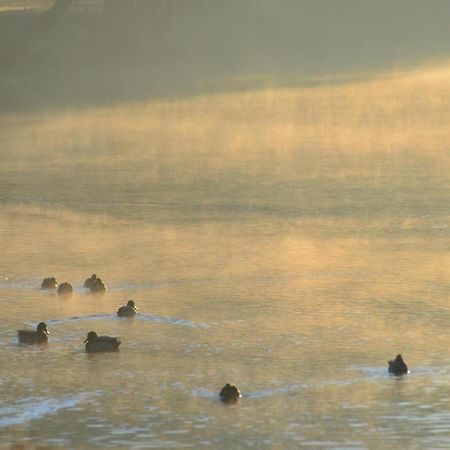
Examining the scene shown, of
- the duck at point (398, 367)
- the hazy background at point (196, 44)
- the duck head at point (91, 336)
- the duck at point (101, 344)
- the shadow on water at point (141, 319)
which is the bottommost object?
the duck at point (398, 367)

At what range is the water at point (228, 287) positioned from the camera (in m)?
20.6

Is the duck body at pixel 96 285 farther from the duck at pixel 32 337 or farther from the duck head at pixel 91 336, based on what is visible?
the duck head at pixel 91 336

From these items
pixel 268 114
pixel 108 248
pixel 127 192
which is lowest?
pixel 108 248

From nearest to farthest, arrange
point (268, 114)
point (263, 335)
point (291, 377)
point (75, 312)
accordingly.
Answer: point (291, 377) < point (263, 335) < point (75, 312) < point (268, 114)

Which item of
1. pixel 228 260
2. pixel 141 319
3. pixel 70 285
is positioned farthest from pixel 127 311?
pixel 228 260

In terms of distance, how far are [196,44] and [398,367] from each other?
78907mm

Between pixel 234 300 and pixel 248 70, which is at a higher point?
pixel 248 70

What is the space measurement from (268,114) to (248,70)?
25.3m

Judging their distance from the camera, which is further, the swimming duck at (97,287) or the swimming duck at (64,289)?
the swimming duck at (97,287)

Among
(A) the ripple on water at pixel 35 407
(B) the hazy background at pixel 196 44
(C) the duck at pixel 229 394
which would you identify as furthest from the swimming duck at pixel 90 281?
(B) the hazy background at pixel 196 44

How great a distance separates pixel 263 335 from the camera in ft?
81.7

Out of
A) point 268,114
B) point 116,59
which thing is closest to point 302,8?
point 116,59

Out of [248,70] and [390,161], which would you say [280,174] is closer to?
[390,161]

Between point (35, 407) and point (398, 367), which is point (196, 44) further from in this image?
point (35, 407)
